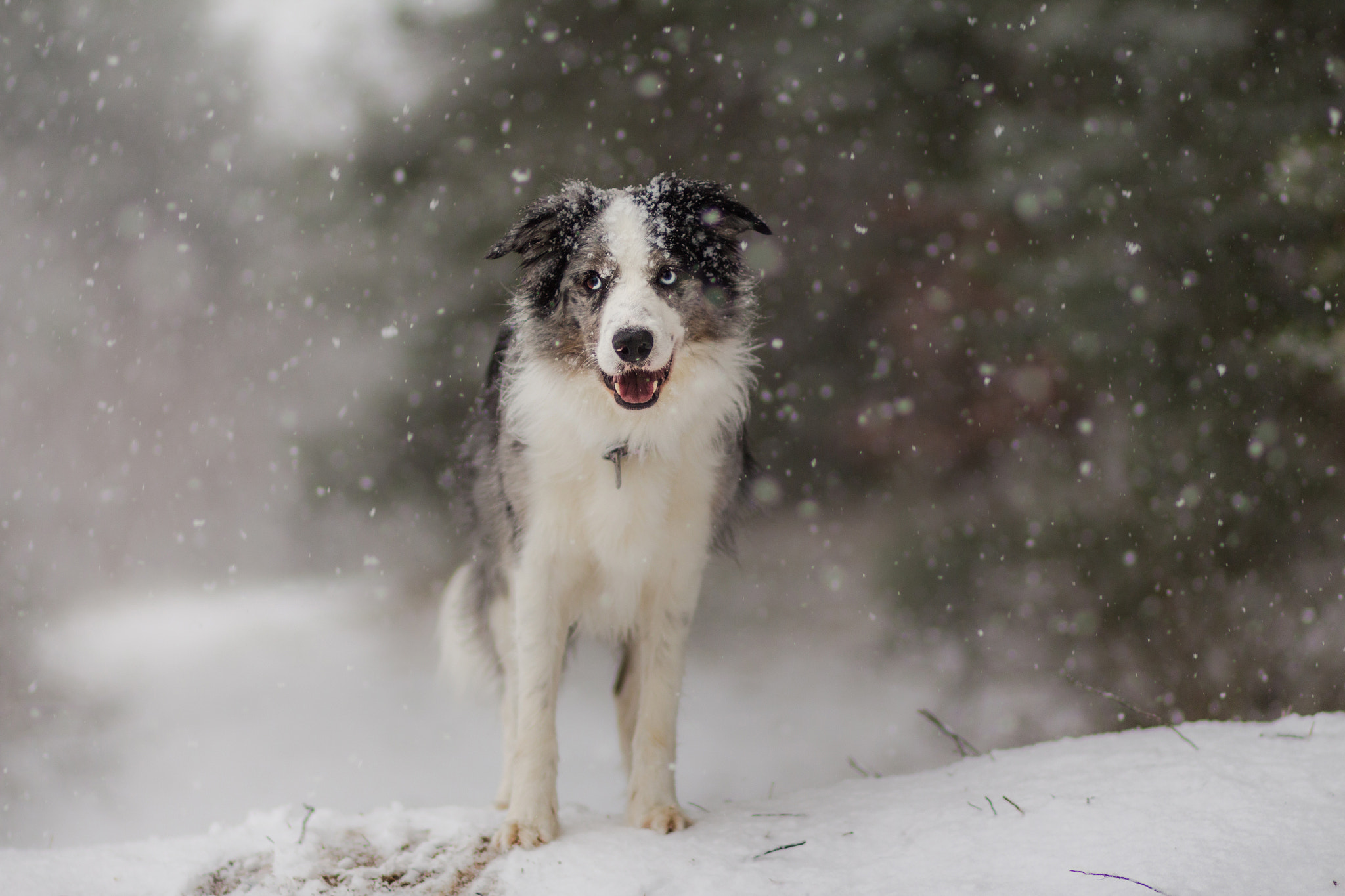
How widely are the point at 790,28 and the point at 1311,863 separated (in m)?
4.56

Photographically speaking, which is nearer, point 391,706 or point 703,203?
point 703,203

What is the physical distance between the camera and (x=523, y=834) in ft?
8.18

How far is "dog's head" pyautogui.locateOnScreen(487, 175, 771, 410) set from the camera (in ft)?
8.57

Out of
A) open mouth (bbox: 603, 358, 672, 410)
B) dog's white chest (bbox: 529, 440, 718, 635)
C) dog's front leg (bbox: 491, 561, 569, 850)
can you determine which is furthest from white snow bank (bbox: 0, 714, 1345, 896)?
open mouth (bbox: 603, 358, 672, 410)

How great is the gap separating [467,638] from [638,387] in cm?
181

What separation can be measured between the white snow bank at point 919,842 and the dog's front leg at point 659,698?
15cm

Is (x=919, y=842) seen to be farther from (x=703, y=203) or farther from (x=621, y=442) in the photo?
(x=703, y=203)

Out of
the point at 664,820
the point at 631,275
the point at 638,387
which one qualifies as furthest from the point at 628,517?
the point at 664,820

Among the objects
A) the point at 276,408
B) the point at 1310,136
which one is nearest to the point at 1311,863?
the point at 1310,136

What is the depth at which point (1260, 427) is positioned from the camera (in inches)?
172

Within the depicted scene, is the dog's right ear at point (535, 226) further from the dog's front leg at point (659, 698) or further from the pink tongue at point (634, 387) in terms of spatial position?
the dog's front leg at point (659, 698)

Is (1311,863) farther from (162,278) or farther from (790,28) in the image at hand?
(162,278)

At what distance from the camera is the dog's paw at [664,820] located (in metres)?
2.60

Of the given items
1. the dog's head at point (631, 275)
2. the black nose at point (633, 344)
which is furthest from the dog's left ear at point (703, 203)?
the black nose at point (633, 344)
